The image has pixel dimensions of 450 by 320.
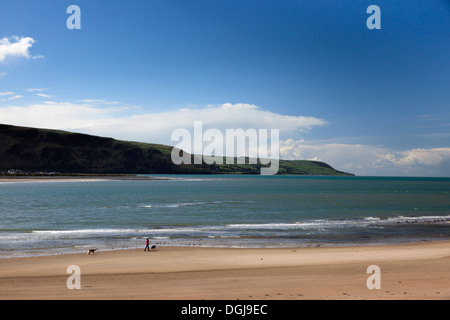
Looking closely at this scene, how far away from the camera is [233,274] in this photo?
711 inches

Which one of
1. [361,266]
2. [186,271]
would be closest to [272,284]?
[186,271]

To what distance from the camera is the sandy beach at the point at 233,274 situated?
14.2 m

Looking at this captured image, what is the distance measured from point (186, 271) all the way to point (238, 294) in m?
5.40

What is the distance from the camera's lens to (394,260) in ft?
69.9

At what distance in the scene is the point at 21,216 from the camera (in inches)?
1700

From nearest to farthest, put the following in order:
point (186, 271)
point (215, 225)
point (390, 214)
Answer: point (186, 271)
point (215, 225)
point (390, 214)

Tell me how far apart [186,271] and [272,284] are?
5421 mm

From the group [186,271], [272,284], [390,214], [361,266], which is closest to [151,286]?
[186,271]

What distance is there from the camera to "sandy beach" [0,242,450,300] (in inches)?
559

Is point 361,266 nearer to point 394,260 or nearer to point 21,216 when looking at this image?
point 394,260
